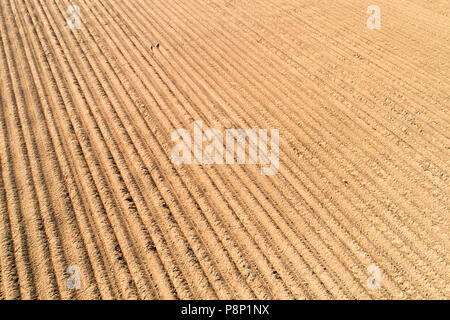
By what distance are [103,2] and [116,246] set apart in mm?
8155

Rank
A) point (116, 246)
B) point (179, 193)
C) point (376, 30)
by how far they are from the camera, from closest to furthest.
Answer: point (116, 246) → point (179, 193) → point (376, 30)

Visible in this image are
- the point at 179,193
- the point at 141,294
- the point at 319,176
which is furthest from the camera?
the point at 319,176

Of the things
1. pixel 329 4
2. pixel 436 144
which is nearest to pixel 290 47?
pixel 329 4

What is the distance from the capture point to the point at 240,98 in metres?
5.66

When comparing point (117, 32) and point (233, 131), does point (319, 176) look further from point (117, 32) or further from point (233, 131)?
point (117, 32)

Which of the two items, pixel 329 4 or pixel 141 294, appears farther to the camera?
pixel 329 4

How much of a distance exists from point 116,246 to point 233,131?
256 centimetres

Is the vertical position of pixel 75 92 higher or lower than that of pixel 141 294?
higher

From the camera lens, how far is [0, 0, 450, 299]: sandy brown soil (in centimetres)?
339

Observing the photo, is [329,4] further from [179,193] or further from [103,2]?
[179,193]

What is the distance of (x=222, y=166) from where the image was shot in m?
4.52

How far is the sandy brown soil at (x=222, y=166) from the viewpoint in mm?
3387

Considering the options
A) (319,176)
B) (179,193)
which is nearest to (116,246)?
(179,193)

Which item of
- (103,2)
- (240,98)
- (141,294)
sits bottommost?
(141,294)
